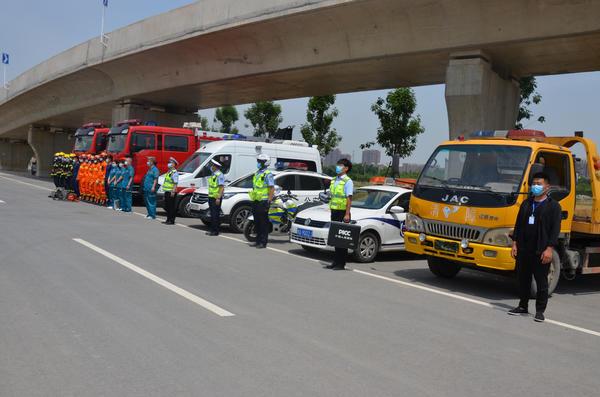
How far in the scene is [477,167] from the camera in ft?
29.9

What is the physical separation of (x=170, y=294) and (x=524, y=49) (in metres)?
12.8

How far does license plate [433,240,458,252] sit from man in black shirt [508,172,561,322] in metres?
1.17

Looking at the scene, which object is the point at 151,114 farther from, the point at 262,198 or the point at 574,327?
the point at 574,327

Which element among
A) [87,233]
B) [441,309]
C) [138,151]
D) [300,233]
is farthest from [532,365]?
[138,151]

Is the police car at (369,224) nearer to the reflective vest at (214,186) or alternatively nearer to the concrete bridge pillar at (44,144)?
the reflective vest at (214,186)

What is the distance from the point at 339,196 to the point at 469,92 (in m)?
7.86

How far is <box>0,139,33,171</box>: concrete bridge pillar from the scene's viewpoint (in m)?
73.1

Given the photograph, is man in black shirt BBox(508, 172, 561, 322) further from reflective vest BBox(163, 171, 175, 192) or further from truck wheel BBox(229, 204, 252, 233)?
reflective vest BBox(163, 171, 175, 192)

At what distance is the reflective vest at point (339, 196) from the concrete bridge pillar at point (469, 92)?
7595 mm

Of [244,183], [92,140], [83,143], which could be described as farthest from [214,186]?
[83,143]

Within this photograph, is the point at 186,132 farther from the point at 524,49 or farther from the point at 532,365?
the point at 532,365

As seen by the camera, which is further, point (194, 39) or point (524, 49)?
point (194, 39)

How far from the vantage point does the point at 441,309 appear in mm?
7586

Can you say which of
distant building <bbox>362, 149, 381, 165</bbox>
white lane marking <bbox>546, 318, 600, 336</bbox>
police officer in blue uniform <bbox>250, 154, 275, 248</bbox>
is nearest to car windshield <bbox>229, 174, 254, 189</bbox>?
police officer in blue uniform <bbox>250, 154, 275, 248</bbox>
